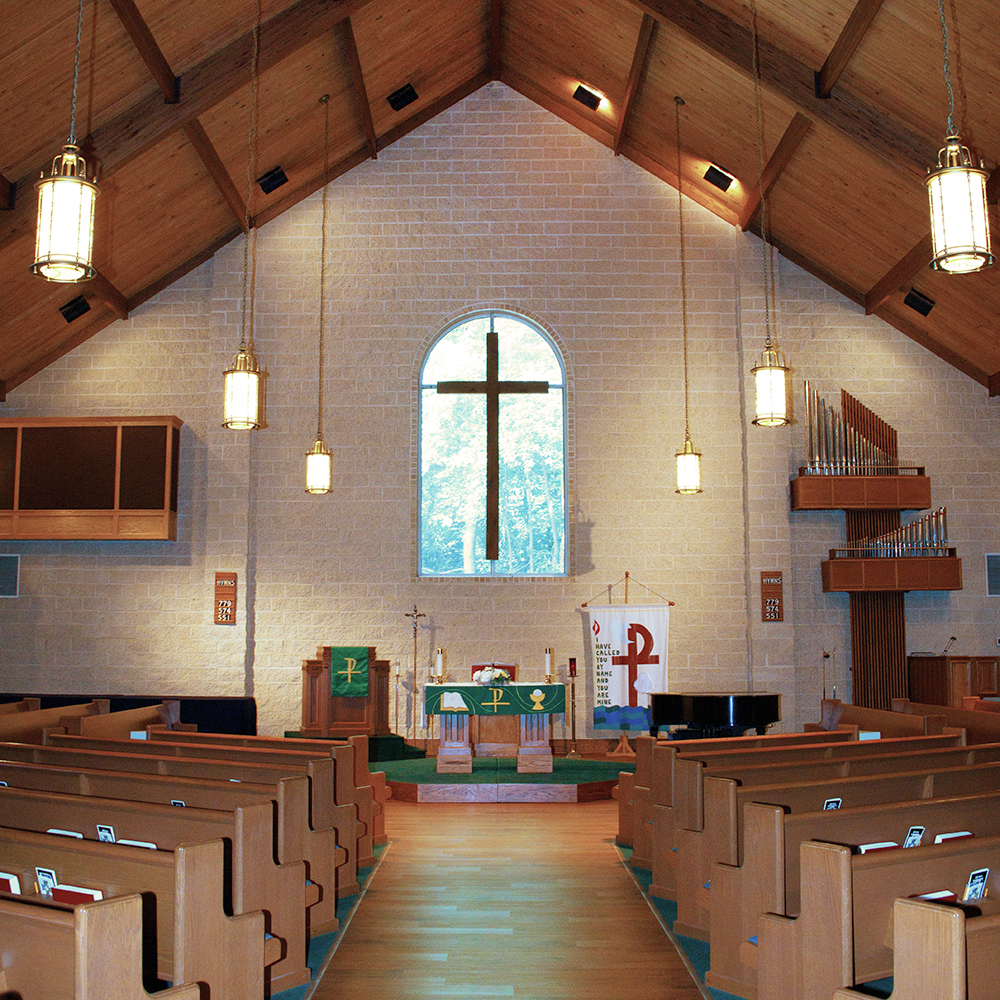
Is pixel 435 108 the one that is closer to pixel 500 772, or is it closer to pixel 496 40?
pixel 496 40

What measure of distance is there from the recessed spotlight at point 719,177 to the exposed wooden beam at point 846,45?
2147 mm

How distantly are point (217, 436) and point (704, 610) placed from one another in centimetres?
522

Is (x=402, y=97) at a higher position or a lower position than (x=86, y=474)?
higher

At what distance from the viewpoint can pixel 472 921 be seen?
3.99m

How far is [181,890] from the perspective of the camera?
7.49ft

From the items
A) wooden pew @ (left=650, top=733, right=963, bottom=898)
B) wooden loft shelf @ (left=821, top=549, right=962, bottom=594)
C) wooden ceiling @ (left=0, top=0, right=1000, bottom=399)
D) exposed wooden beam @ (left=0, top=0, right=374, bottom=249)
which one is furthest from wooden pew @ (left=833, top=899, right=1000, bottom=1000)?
wooden loft shelf @ (left=821, top=549, right=962, bottom=594)

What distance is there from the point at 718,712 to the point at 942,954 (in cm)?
501

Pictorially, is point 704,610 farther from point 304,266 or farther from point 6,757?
point 6,757

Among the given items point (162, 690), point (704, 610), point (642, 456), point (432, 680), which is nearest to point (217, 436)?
point (162, 690)

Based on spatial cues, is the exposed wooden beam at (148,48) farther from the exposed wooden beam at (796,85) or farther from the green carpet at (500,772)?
the green carpet at (500,772)

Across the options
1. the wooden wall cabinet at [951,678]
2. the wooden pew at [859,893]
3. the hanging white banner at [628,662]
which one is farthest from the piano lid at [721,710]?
the wooden pew at [859,893]

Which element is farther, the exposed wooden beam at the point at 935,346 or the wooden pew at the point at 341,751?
the exposed wooden beam at the point at 935,346

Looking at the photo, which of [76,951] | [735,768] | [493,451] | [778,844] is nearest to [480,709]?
[493,451]

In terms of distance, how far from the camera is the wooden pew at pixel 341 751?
452 cm
